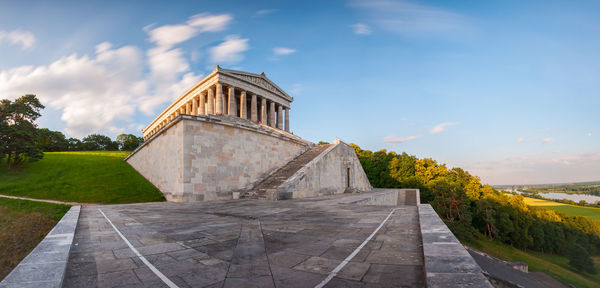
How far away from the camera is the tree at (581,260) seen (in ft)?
133

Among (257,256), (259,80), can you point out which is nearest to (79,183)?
(257,256)

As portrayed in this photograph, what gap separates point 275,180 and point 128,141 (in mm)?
58747

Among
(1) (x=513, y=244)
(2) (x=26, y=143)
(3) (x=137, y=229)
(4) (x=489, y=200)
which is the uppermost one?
(2) (x=26, y=143)

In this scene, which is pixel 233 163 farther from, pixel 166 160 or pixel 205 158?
pixel 166 160

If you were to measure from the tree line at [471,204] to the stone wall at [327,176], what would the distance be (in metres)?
16.2

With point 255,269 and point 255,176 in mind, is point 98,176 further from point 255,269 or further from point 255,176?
point 255,269

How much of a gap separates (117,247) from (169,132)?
13212 millimetres

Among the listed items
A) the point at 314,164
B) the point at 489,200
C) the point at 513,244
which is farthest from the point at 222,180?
the point at 513,244

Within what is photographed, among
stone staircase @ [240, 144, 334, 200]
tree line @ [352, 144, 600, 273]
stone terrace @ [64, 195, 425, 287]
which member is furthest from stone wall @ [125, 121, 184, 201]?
tree line @ [352, 144, 600, 273]

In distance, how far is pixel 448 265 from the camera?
3156mm

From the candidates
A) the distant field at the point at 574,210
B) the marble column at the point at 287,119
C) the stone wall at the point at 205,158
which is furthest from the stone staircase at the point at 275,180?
the distant field at the point at 574,210

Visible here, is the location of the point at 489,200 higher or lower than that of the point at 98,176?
lower

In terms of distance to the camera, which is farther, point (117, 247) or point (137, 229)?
point (137, 229)

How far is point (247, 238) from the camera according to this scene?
Answer: 5.35m
